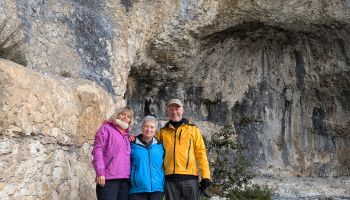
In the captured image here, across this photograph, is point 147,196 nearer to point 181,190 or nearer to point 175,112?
point 181,190

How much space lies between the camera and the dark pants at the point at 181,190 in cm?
462

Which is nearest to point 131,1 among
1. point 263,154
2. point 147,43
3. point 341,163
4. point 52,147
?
point 147,43

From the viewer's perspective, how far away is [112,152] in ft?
14.7

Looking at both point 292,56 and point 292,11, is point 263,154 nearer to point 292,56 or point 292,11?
point 292,56

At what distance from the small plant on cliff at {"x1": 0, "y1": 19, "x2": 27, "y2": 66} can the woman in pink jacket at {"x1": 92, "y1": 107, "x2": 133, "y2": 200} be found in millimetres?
2358

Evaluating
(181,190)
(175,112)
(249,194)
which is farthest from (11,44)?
(249,194)

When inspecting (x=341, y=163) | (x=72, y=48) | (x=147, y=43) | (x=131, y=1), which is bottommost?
(x=341, y=163)

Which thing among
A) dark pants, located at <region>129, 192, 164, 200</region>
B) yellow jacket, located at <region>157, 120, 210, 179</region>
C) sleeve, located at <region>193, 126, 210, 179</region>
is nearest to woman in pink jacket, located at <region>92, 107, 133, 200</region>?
dark pants, located at <region>129, 192, 164, 200</region>

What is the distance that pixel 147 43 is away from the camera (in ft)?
39.9

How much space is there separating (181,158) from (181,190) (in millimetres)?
341

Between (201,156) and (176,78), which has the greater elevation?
(176,78)

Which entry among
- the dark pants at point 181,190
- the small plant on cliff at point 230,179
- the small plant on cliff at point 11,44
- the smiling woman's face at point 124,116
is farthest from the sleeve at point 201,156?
the small plant on cliff at point 230,179

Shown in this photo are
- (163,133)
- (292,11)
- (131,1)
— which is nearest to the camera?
(163,133)

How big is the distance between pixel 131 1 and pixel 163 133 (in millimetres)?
7046
